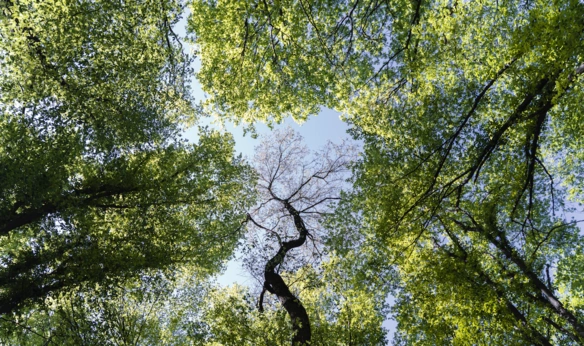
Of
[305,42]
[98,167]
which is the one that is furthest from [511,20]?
[98,167]

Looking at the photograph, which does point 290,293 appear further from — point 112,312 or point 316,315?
point 112,312

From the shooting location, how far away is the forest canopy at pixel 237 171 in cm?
974

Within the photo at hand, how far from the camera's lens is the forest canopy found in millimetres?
9742

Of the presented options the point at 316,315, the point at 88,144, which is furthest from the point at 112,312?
the point at 316,315

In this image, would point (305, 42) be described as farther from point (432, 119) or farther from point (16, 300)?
point (16, 300)

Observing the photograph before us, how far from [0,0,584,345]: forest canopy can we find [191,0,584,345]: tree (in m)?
0.08

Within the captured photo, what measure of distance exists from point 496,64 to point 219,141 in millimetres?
10613

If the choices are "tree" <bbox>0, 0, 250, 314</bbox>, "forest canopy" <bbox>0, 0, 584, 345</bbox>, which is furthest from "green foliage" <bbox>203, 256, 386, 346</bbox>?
"tree" <bbox>0, 0, 250, 314</bbox>

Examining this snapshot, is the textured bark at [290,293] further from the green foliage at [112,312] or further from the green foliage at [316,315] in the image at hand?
the green foliage at [112,312]

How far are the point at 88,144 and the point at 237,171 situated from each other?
6.31m

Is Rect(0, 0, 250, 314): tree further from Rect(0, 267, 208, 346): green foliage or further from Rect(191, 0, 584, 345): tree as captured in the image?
Rect(191, 0, 584, 345): tree

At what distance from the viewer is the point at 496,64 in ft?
27.7

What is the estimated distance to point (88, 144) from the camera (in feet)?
35.3

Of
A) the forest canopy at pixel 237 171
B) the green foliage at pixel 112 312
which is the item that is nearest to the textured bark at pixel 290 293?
the forest canopy at pixel 237 171
